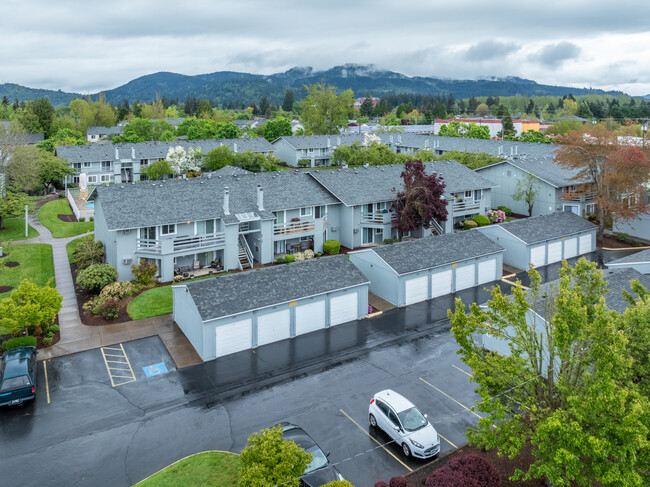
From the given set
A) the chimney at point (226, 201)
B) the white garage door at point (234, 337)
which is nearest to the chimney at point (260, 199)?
the chimney at point (226, 201)

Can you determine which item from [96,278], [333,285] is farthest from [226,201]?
[333,285]

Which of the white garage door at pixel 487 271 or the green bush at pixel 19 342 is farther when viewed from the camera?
the white garage door at pixel 487 271

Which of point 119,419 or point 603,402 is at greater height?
point 603,402

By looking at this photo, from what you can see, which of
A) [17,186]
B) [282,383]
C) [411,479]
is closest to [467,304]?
[282,383]

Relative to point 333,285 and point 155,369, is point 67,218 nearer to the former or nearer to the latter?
point 155,369

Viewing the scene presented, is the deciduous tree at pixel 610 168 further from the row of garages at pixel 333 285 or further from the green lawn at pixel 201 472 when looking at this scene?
the green lawn at pixel 201 472

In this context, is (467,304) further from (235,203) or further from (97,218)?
(97,218)
